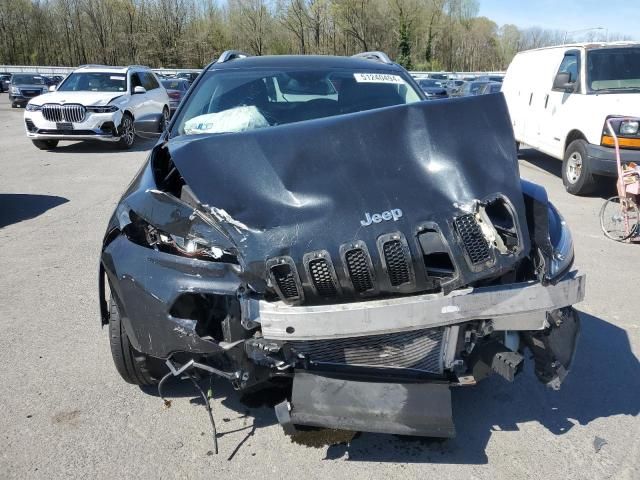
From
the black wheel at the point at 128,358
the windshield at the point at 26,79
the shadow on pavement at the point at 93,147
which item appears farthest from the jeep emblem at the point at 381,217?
the windshield at the point at 26,79

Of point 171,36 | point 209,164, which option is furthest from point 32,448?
point 171,36

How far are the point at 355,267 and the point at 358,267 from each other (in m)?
0.01

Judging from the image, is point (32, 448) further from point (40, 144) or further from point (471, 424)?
point (40, 144)

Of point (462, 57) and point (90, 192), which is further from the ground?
point (462, 57)

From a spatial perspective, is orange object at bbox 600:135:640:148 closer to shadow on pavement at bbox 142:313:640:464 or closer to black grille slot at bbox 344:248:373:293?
shadow on pavement at bbox 142:313:640:464

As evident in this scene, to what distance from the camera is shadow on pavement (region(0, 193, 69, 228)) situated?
6.95 metres

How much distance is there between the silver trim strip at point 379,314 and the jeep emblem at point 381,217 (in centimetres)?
32

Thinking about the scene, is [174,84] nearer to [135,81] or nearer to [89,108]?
[135,81]

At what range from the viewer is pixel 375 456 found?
2.64 m

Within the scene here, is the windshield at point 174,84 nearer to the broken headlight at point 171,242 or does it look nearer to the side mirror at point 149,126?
the side mirror at point 149,126

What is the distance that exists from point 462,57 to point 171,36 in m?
33.3

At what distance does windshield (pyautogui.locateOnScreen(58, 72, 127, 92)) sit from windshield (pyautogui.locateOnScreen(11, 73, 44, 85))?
15537mm

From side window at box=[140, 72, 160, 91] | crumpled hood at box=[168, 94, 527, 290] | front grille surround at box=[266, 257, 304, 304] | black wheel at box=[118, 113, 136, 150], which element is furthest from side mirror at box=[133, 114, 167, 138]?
side window at box=[140, 72, 160, 91]

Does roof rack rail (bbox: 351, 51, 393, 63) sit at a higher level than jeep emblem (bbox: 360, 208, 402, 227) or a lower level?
higher
